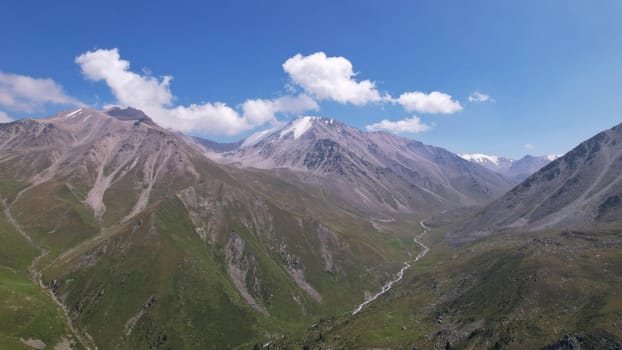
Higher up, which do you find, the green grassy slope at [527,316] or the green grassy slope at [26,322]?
the green grassy slope at [26,322]

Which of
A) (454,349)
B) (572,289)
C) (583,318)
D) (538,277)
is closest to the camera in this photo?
(583,318)

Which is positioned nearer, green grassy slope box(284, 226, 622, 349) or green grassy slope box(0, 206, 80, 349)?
green grassy slope box(284, 226, 622, 349)

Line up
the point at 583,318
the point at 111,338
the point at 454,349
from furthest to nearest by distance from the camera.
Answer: the point at 111,338, the point at 454,349, the point at 583,318

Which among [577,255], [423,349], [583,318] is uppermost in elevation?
[577,255]

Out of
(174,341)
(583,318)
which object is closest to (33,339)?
(174,341)

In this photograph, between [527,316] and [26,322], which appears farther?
[26,322]

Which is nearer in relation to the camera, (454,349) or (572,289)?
(454,349)

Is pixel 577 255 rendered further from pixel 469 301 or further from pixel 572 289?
pixel 469 301

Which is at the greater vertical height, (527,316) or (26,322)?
(26,322)

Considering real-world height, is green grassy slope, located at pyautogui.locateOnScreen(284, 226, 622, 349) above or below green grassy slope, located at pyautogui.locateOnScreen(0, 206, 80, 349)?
below

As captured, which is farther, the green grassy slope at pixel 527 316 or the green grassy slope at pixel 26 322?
the green grassy slope at pixel 26 322

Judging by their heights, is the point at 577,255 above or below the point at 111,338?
above
